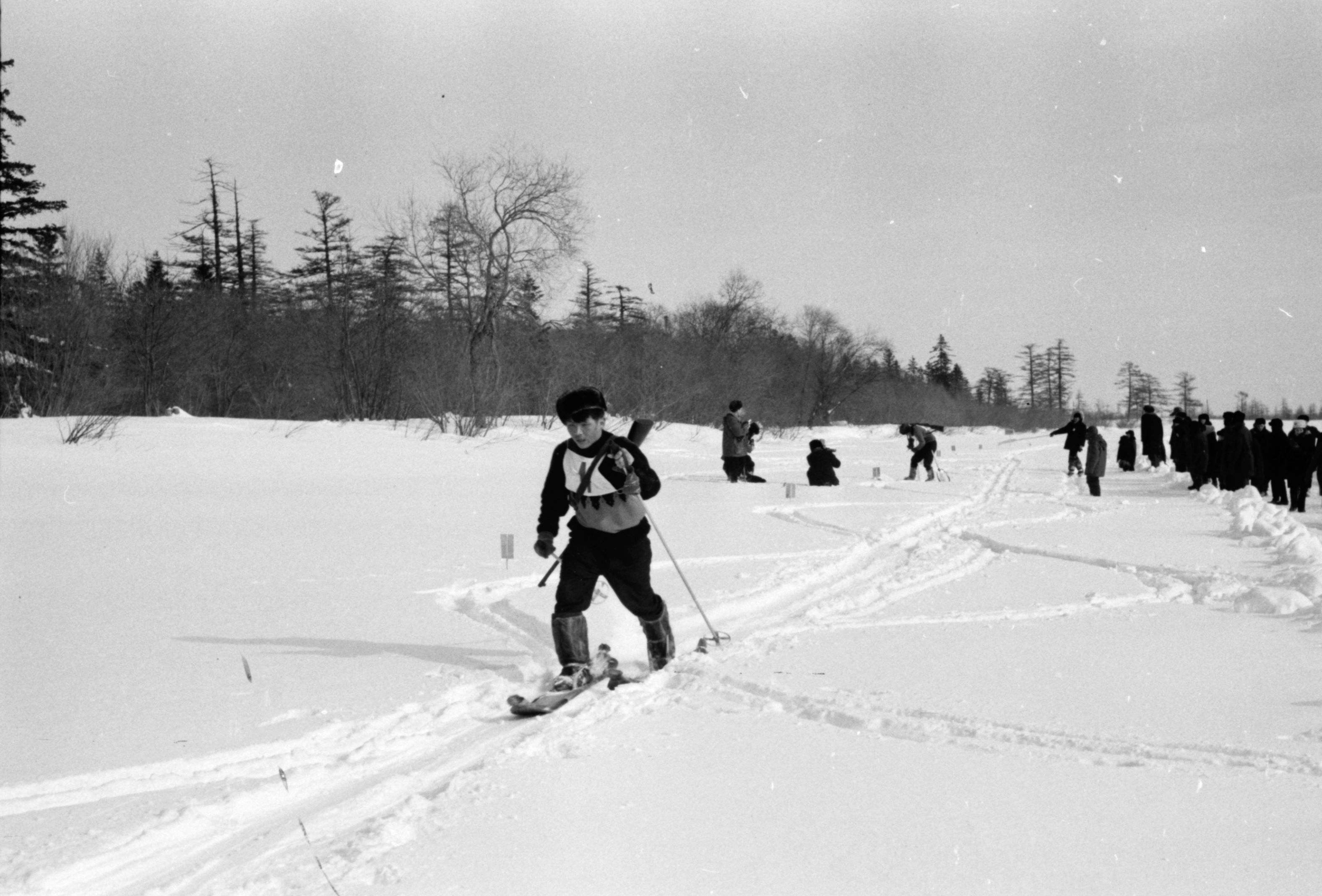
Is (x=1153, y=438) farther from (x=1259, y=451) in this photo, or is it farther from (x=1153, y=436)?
(x=1259, y=451)

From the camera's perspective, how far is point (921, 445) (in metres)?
24.2

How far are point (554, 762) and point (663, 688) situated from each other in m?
1.43

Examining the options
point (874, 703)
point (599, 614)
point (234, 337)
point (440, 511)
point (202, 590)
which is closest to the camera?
point (874, 703)

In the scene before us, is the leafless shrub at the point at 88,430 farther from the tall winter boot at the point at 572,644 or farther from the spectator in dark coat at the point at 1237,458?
the spectator in dark coat at the point at 1237,458

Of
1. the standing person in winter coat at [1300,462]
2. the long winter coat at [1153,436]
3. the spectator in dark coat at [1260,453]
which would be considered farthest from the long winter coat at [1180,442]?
the standing person in winter coat at [1300,462]

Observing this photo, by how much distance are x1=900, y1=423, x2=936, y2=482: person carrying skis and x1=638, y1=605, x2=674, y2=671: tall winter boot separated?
59.4ft

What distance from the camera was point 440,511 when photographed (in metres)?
16.3

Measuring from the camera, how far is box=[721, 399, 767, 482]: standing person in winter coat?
2192cm

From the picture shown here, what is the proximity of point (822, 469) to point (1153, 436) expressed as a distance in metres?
15.0

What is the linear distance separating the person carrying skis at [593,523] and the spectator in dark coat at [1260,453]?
1968cm

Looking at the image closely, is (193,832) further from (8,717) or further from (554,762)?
(8,717)

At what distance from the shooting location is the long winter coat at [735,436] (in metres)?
21.9

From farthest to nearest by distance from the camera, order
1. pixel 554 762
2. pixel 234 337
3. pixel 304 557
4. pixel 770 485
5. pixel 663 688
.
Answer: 1. pixel 234 337
2. pixel 770 485
3. pixel 304 557
4. pixel 663 688
5. pixel 554 762

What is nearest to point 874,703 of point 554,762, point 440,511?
point 554,762
